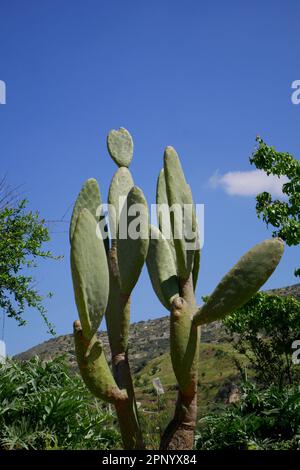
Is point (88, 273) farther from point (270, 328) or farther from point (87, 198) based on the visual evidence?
point (270, 328)

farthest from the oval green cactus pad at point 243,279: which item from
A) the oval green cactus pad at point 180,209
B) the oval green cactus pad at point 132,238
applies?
the oval green cactus pad at point 132,238

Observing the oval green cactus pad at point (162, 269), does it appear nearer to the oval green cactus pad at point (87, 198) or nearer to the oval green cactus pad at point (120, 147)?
the oval green cactus pad at point (87, 198)

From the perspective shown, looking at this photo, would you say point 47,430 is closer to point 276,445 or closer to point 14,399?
point 14,399

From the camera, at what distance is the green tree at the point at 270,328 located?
11.6m

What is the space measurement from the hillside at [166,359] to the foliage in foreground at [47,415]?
9030mm

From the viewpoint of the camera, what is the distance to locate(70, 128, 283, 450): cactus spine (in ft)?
12.0

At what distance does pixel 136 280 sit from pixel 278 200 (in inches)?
286

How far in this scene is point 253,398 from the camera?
528cm

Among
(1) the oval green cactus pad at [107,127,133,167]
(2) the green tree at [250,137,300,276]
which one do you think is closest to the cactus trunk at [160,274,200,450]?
(1) the oval green cactus pad at [107,127,133,167]

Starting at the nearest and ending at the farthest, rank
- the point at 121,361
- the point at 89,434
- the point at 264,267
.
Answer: the point at 264,267 → the point at 121,361 → the point at 89,434

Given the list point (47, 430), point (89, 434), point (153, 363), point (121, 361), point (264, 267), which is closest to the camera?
point (264, 267)

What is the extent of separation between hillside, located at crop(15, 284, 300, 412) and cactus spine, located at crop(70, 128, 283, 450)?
10.9 m

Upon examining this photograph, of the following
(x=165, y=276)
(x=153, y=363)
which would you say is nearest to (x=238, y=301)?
(x=165, y=276)

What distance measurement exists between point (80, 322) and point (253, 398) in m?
2.24
